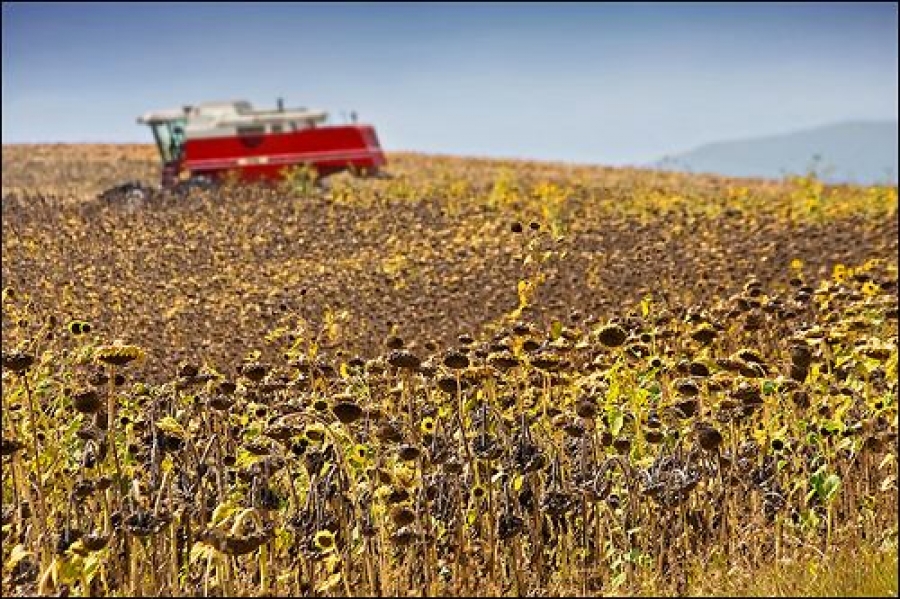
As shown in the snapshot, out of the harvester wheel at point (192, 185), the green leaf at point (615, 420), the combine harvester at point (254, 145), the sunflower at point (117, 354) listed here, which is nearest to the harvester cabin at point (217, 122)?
the combine harvester at point (254, 145)

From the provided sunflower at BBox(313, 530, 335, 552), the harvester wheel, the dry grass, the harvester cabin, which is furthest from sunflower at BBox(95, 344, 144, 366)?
the harvester cabin

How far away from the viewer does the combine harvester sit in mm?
28969

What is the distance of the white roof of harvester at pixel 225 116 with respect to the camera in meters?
31.0

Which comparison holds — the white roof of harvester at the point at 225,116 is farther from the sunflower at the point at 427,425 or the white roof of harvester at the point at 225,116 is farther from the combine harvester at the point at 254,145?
the sunflower at the point at 427,425

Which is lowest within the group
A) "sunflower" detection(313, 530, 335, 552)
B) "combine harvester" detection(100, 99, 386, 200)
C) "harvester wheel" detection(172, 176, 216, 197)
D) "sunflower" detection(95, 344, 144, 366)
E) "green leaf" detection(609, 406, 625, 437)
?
"sunflower" detection(313, 530, 335, 552)

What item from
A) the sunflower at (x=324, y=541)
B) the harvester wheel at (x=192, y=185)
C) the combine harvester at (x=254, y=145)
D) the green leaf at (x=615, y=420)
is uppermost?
the combine harvester at (x=254, y=145)

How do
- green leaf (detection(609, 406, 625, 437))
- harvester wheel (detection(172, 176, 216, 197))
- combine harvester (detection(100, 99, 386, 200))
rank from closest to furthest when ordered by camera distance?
green leaf (detection(609, 406, 625, 437)) < harvester wheel (detection(172, 176, 216, 197)) < combine harvester (detection(100, 99, 386, 200))

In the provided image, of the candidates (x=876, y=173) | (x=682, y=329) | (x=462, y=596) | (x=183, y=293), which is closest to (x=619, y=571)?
(x=462, y=596)

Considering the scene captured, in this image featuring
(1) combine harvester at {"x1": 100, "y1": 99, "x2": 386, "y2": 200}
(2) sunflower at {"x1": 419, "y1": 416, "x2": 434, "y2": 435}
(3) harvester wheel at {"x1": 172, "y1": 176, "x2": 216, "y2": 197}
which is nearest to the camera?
(2) sunflower at {"x1": 419, "y1": 416, "x2": 434, "y2": 435}

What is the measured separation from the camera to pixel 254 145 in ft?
96.0

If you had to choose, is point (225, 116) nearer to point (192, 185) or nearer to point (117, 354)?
point (192, 185)

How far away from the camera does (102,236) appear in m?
18.5

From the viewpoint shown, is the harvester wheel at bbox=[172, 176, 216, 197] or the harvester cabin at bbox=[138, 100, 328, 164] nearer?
the harvester wheel at bbox=[172, 176, 216, 197]

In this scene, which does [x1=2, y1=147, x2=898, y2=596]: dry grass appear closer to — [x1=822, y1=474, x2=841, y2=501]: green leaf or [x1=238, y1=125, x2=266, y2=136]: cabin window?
[x1=822, y1=474, x2=841, y2=501]: green leaf
